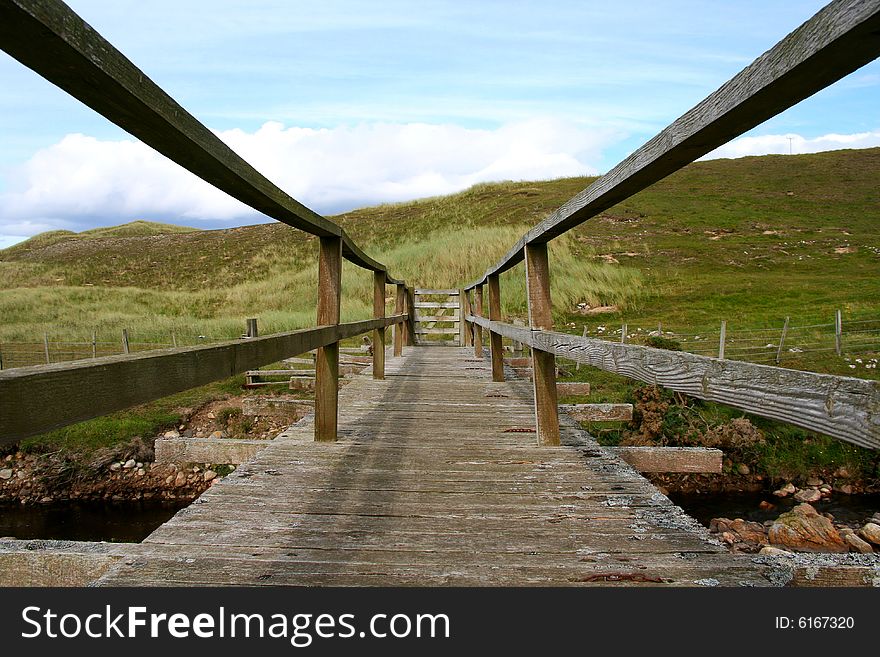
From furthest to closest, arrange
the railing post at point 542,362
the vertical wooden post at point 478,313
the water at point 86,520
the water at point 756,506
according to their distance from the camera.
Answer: the vertical wooden post at point 478,313 → the water at point 86,520 → the water at point 756,506 → the railing post at point 542,362

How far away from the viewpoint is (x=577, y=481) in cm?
308

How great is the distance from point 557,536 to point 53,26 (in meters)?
2.20

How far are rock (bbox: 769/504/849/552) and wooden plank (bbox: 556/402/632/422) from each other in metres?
1.64

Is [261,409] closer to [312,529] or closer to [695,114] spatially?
[312,529]

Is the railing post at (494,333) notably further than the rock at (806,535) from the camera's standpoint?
Yes

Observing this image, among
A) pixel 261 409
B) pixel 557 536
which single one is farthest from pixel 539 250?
pixel 261 409

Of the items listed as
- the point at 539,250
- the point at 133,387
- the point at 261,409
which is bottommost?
the point at 261,409

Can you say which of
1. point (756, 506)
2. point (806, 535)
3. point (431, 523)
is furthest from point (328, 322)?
point (756, 506)

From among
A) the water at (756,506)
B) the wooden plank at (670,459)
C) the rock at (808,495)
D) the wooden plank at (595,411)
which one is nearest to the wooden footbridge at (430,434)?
the wooden plank at (670,459)

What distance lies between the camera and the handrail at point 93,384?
1015 millimetres

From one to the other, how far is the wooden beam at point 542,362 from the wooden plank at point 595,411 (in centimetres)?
131

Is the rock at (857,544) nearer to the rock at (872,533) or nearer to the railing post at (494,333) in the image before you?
the rock at (872,533)

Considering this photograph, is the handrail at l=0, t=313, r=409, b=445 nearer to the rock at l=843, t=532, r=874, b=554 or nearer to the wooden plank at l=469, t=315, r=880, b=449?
the wooden plank at l=469, t=315, r=880, b=449

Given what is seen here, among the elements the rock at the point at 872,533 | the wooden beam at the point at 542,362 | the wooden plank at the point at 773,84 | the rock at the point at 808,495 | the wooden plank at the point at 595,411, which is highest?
the wooden plank at the point at 773,84
